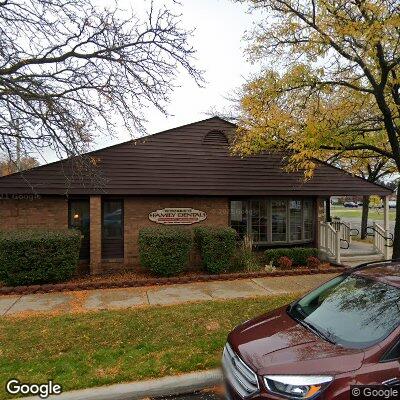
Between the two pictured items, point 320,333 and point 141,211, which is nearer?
point 320,333

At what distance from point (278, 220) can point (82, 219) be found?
683 cm

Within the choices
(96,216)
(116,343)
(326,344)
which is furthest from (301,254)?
(326,344)

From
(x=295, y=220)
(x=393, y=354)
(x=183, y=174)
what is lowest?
(x=393, y=354)

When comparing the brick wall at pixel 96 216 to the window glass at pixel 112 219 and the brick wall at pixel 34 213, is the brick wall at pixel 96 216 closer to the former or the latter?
the brick wall at pixel 34 213

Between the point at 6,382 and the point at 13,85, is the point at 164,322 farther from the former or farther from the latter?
the point at 13,85

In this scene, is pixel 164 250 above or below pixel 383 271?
below

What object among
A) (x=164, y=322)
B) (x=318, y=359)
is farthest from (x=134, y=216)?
(x=318, y=359)

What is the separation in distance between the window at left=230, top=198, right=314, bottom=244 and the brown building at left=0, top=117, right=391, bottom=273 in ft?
0.12

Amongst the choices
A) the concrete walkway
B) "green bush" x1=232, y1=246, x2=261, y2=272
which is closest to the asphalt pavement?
the concrete walkway

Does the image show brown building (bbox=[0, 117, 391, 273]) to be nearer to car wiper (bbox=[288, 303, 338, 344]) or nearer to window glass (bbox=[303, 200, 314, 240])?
window glass (bbox=[303, 200, 314, 240])

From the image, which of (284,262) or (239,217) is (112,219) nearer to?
(239,217)

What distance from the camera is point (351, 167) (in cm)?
2016

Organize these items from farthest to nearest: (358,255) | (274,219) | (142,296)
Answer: (358,255) < (274,219) < (142,296)

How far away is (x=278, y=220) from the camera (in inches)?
528
